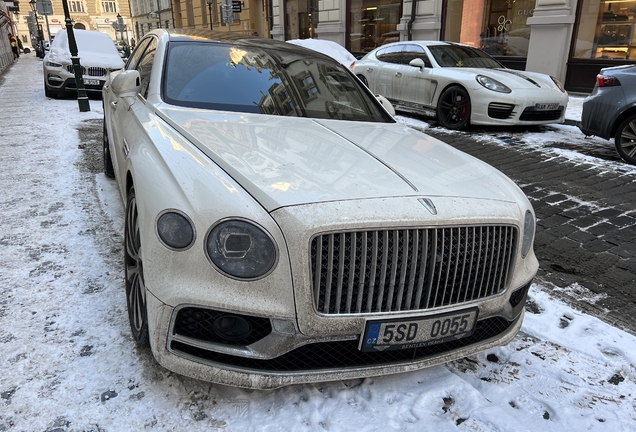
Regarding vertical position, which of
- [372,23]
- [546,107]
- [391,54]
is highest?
[372,23]

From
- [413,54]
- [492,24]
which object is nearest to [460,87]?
[413,54]

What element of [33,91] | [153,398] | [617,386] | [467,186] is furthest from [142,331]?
[33,91]

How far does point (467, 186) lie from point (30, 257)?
2.85 m

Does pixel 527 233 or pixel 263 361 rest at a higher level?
pixel 527 233

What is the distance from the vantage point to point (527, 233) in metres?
2.18

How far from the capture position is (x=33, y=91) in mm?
13180

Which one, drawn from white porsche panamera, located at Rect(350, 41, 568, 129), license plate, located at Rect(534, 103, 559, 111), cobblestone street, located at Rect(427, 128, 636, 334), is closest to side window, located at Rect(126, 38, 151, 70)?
cobblestone street, located at Rect(427, 128, 636, 334)

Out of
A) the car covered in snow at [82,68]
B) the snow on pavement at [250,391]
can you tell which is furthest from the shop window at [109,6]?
the snow on pavement at [250,391]

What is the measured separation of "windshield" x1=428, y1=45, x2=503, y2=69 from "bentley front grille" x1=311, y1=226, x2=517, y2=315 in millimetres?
7411

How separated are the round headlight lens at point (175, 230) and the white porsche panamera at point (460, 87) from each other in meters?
6.97

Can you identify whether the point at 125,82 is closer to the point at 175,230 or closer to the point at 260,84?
the point at 260,84

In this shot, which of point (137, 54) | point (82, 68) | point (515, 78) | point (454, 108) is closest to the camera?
point (137, 54)

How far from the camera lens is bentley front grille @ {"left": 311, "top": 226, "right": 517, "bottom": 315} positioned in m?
1.73

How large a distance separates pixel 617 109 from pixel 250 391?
5979mm
